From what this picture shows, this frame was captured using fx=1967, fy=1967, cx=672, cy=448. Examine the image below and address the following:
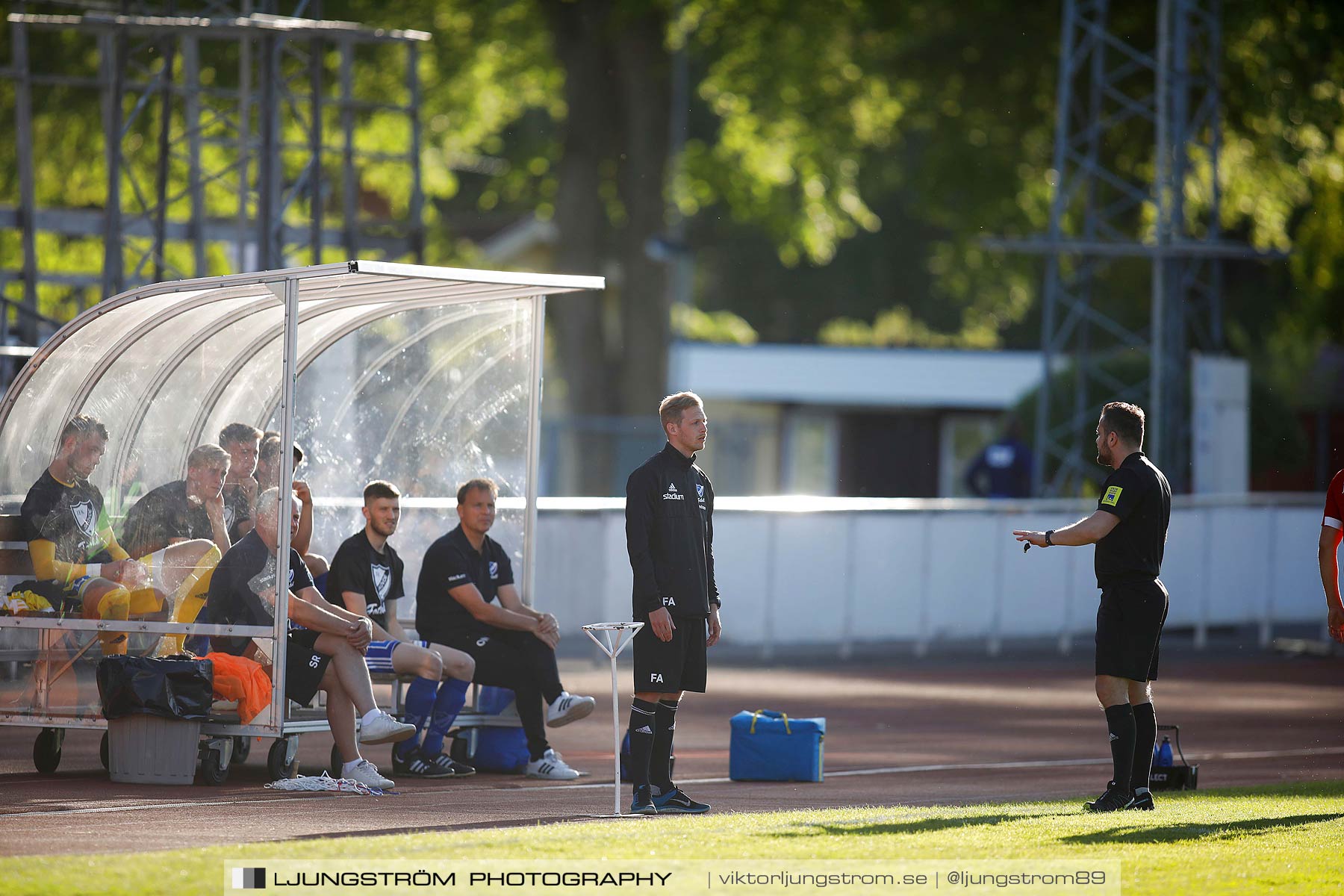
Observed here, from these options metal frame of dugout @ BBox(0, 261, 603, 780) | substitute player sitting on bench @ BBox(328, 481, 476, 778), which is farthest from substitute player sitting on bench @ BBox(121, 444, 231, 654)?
substitute player sitting on bench @ BBox(328, 481, 476, 778)

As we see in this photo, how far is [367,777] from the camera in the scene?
972 cm

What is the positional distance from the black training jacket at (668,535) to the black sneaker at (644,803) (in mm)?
798

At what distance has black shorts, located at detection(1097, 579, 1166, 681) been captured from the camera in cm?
908

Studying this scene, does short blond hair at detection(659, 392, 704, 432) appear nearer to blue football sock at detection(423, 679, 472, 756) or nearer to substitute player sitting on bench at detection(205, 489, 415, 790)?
substitute player sitting on bench at detection(205, 489, 415, 790)

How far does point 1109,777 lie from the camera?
11.1 m

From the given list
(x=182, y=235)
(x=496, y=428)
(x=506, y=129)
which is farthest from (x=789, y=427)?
(x=496, y=428)

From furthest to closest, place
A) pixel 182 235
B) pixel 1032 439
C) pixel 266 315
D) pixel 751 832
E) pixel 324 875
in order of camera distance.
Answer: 1. pixel 1032 439
2. pixel 182 235
3. pixel 266 315
4. pixel 751 832
5. pixel 324 875

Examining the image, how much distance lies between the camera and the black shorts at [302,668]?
984cm

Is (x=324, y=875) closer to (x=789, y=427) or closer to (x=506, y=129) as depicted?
(x=789, y=427)

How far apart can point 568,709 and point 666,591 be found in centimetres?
186

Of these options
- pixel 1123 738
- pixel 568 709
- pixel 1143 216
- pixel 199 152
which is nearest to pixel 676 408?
pixel 568 709

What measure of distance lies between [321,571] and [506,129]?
111 ft

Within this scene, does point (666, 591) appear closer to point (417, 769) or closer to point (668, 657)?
point (668, 657)

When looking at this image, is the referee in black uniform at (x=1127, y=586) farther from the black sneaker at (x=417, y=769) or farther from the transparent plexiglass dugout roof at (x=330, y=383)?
the black sneaker at (x=417, y=769)
